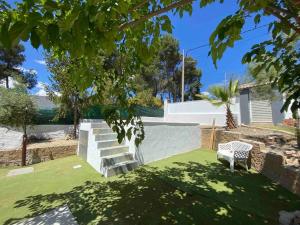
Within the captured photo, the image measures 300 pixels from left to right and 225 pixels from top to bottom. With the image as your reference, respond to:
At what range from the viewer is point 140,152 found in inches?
340

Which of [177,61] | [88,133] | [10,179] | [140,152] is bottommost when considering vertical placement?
[10,179]

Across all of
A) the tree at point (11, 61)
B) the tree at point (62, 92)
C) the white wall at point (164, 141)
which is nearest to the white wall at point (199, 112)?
the white wall at point (164, 141)

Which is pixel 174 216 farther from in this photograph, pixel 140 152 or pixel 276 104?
pixel 276 104

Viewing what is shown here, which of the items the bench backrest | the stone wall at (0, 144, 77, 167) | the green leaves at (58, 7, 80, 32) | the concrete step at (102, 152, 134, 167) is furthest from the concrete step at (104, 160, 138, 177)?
the green leaves at (58, 7, 80, 32)

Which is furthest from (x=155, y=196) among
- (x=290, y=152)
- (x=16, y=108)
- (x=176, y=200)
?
(x=16, y=108)

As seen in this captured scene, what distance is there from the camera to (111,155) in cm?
828

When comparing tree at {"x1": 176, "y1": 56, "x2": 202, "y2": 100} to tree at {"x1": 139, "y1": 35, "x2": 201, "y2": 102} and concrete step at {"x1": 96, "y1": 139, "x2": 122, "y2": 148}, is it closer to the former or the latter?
tree at {"x1": 139, "y1": 35, "x2": 201, "y2": 102}

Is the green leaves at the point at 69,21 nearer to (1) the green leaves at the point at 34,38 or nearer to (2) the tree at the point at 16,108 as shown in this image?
(1) the green leaves at the point at 34,38

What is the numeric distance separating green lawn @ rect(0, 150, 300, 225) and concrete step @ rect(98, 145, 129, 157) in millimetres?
878

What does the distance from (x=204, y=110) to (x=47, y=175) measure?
11.9 metres

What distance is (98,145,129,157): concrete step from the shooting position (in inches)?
321

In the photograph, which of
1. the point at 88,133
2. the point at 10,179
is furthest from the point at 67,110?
the point at 10,179

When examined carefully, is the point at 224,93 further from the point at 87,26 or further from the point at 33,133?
the point at 33,133

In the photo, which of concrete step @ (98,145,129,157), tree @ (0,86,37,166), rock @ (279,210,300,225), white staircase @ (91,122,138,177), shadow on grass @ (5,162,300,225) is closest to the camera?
rock @ (279,210,300,225)
